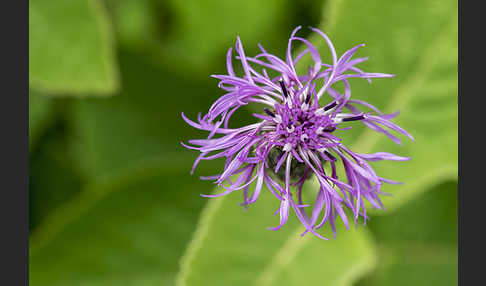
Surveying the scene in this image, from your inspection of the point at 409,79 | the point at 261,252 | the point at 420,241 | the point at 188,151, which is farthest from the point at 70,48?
the point at 420,241

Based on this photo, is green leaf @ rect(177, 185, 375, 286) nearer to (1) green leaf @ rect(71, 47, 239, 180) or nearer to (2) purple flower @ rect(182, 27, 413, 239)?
(2) purple flower @ rect(182, 27, 413, 239)

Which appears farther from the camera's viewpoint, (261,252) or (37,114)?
(37,114)

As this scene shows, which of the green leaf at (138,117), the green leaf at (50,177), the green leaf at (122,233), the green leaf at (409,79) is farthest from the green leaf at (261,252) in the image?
the green leaf at (50,177)

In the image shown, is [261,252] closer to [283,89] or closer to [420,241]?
[283,89]

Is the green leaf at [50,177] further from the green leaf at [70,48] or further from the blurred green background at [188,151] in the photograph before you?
the green leaf at [70,48]

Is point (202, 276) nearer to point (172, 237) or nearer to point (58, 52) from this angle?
point (172, 237)

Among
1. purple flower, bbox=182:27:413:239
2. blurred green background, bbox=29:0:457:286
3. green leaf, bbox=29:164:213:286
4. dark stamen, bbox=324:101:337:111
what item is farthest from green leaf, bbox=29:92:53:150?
dark stamen, bbox=324:101:337:111
